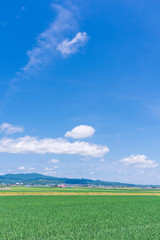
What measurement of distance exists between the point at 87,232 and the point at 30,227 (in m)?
5.01

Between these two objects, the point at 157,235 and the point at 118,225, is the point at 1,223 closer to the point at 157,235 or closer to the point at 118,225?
the point at 118,225

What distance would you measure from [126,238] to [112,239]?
1.24m

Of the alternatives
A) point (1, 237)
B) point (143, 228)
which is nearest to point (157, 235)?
point (143, 228)

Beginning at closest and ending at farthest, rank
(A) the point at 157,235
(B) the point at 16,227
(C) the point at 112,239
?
(C) the point at 112,239, (A) the point at 157,235, (B) the point at 16,227

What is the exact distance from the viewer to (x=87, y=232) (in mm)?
19047

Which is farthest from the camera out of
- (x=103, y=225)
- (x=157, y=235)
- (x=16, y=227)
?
(x=103, y=225)

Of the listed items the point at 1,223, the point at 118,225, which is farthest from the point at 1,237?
the point at 118,225

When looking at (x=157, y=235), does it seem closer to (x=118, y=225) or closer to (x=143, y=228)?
(x=143, y=228)

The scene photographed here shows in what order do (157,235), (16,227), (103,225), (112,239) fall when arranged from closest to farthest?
(112,239), (157,235), (16,227), (103,225)

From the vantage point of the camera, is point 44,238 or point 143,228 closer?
point 44,238

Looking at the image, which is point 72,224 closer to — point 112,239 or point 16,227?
point 16,227

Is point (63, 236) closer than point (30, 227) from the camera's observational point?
Yes

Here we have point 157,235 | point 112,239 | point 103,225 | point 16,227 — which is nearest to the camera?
point 112,239

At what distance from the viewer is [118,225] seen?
22.4 metres
